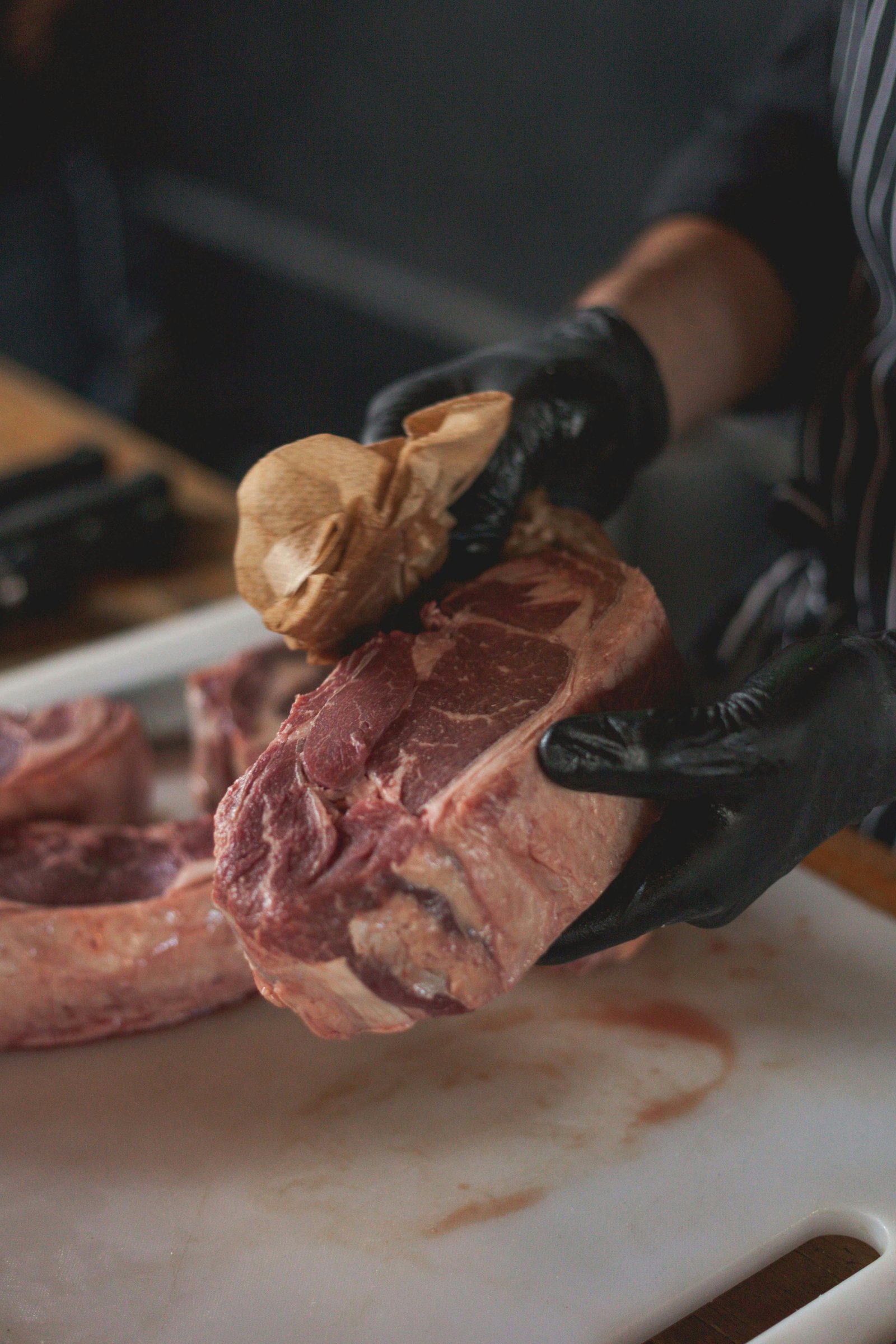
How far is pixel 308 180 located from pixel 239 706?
16.4 feet

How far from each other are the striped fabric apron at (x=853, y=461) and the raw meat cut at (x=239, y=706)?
0.97 meters

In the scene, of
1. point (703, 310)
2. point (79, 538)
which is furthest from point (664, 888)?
point (79, 538)

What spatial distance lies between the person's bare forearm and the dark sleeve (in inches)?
1.8

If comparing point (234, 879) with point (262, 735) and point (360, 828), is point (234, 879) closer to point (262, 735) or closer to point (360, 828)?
point (360, 828)

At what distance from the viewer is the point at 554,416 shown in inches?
85.0

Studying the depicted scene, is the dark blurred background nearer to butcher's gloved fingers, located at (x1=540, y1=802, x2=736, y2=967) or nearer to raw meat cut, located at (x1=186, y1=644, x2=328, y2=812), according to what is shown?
raw meat cut, located at (x1=186, y1=644, x2=328, y2=812)

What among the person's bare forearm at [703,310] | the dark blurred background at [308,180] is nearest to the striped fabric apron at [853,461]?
the person's bare forearm at [703,310]

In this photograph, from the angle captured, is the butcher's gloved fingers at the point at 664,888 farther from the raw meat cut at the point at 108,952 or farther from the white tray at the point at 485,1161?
the raw meat cut at the point at 108,952

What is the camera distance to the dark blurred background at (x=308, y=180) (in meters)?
4.77

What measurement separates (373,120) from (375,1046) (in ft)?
16.8

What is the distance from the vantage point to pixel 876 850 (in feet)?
7.77

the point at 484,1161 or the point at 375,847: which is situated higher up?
the point at 375,847

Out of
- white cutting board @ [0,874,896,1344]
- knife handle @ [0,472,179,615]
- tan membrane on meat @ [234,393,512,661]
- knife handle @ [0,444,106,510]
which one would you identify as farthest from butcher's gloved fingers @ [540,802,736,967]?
knife handle @ [0,444,106,510]

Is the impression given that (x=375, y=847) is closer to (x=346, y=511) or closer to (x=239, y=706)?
(x=346, y=511)
